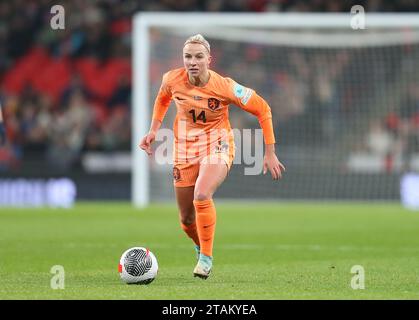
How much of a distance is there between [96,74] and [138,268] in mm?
16766

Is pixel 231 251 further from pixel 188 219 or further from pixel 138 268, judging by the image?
pixel 138 268

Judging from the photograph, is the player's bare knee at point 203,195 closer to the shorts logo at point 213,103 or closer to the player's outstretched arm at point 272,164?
the player's outstretched arm at point 272,164

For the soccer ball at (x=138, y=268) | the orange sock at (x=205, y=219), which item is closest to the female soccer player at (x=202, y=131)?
the orange sock at (x=205, y=219)

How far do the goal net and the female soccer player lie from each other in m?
11.4

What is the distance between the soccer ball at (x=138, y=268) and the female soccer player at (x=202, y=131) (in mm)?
615

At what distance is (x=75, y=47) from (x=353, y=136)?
7595 mm

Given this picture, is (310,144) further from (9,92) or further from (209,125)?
(209,125)

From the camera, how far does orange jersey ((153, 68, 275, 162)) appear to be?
30.1 feet

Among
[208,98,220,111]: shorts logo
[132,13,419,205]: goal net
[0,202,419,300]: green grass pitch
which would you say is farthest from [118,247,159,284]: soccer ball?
[132,13,419,205]: goal net

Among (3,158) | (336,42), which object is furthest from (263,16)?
(3,158)

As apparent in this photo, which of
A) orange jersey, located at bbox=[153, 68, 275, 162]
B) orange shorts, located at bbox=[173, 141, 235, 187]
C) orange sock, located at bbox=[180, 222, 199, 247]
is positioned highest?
orange jersey, located at bbox=[153, 68, 275, 162]

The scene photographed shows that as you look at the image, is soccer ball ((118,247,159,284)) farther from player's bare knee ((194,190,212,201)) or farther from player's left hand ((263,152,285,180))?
player's left hand ((263,152,285,180))

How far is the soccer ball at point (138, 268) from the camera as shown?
838 cm

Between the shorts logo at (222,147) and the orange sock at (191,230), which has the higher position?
the shorts logo at (222,147)
